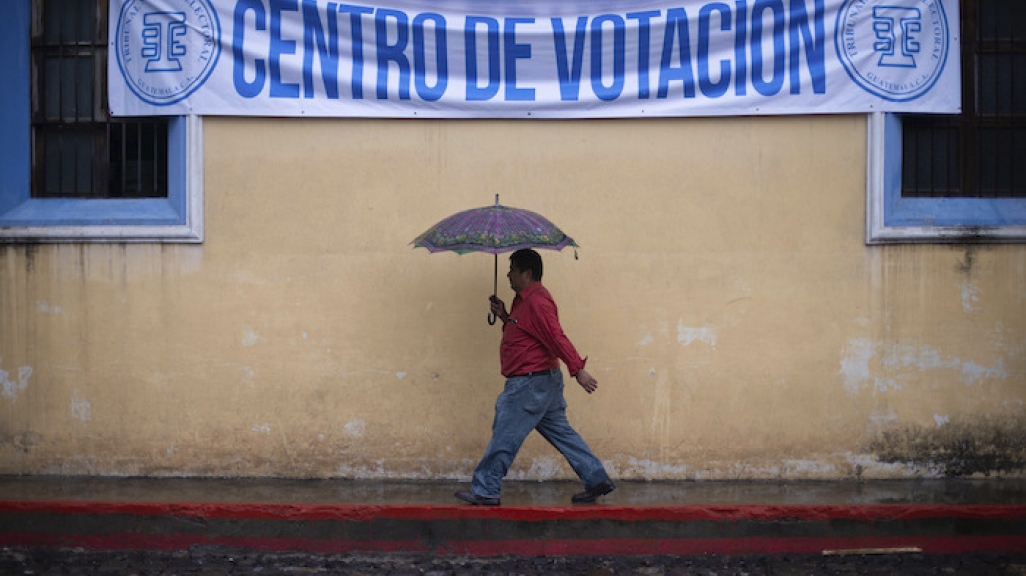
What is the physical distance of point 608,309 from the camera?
774 cm

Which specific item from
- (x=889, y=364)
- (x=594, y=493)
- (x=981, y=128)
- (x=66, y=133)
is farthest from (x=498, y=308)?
(x=981, y=128)

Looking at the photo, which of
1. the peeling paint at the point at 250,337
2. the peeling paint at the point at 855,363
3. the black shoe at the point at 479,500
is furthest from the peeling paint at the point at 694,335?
the peeling paint at the point at 250,337

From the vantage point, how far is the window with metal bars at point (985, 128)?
314 inches

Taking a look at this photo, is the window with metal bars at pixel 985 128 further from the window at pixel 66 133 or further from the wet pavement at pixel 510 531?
the window at pixel 66 133

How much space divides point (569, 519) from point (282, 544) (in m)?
1.82

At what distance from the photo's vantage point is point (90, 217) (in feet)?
25.9

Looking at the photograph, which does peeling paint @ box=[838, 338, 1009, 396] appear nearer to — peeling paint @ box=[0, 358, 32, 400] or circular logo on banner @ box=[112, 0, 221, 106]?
circular logo on banner @ box=[112, 0, 221, 106]

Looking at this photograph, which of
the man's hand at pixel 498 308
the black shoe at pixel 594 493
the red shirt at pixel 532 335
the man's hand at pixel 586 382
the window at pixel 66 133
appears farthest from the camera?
the window at pixel 66 133

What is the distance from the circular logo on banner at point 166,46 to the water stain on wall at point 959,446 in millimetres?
5588

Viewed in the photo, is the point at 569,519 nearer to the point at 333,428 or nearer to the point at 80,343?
the point at 333,428

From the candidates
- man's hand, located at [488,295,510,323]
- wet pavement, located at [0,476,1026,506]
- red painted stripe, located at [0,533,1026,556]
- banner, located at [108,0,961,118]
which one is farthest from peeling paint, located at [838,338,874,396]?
man's hand, located at [488,295,510,323]

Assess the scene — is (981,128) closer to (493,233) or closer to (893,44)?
(893,44)

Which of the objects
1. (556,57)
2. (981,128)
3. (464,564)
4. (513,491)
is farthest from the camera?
(981,128)

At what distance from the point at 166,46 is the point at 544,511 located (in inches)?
168
